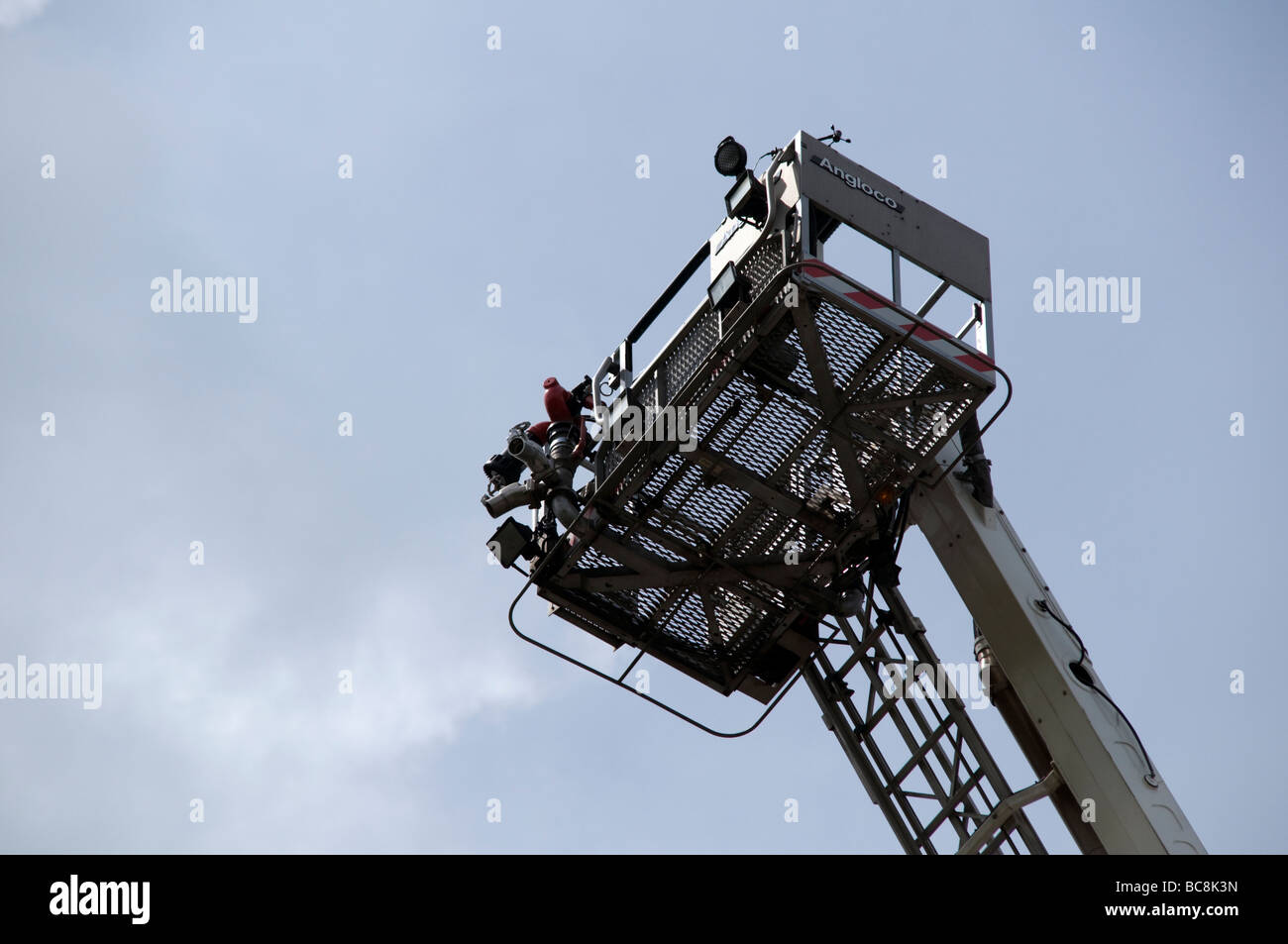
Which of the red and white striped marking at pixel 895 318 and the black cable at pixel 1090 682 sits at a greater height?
the red and white striped marking at pixel 895 318

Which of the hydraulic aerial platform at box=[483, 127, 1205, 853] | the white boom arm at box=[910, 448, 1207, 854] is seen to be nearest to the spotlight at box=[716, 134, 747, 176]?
the hydraulic aerial platform at box=[483, 127, 1205, 853]

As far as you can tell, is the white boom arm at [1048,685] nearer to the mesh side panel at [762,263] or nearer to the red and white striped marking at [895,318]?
the red and white striped marking at [895,318]

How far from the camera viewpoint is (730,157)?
15422mm

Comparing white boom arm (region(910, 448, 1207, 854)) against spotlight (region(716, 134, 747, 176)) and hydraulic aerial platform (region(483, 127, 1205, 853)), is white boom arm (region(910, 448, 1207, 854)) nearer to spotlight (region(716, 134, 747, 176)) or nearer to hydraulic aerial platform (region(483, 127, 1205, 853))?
hydraulic aerial platform (region(483, 127, 1205, 853))

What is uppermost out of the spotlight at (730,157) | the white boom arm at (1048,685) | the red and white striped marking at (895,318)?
the spotlight at (730,157)

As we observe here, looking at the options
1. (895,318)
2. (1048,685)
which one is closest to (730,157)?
(895,318)

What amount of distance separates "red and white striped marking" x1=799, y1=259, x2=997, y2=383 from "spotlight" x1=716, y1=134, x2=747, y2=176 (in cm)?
163

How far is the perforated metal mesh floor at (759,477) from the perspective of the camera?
14432 millimetres

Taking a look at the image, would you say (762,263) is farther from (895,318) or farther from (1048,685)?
(1048,685)

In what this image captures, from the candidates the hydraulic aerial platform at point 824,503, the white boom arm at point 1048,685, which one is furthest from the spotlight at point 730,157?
the white boom arm at point 1048,685

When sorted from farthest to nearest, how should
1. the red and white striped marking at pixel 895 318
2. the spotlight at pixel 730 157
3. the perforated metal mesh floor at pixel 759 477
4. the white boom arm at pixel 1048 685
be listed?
the spotlight at pixel 730 157, the perforated metal mesh floor at pixel 759 477, the white boom arm at pixel 1048 685, the red and white striped marking at pixel 895 318

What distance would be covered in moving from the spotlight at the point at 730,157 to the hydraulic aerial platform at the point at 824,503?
0.11 ft

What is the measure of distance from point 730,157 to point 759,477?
2.71 metres

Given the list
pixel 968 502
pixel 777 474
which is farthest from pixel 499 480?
pixel 968 502
